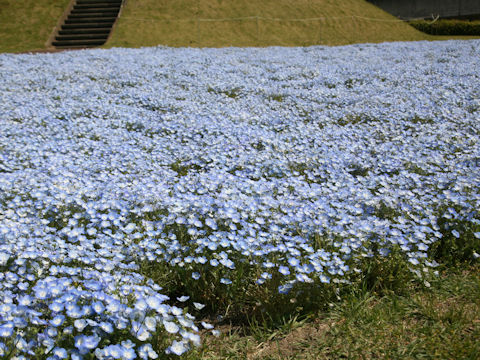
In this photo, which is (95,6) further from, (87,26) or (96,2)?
(87,26)

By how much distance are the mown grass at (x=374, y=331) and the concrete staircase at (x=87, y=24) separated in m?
22.4

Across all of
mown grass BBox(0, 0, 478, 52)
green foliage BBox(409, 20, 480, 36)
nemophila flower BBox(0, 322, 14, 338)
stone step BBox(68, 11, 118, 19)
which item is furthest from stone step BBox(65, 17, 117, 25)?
nemophila flower BBox(0, 322, 14, 338)

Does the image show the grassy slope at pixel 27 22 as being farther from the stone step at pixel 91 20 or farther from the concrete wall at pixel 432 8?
the concrete wall at pixel 432 8

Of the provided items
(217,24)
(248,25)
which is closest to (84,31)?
(217,24)

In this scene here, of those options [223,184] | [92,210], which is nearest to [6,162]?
[92,210]

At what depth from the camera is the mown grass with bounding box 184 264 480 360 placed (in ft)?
8.76

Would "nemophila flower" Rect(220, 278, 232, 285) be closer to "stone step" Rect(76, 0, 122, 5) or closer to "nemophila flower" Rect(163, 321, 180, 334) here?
"nemophila flower" Rect(163, 321, 180, 334)

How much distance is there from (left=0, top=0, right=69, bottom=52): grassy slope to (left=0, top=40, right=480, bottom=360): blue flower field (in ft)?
51.3

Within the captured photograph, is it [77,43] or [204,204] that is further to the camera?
[77,43]

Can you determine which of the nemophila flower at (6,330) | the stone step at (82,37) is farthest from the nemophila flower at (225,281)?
the stone step at (82,37)

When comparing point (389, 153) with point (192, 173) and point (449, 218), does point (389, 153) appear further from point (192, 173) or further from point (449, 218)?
point (192, 173)

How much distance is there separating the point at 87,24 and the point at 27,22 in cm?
428

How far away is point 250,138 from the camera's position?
657cm

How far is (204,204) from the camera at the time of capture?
3.91m
